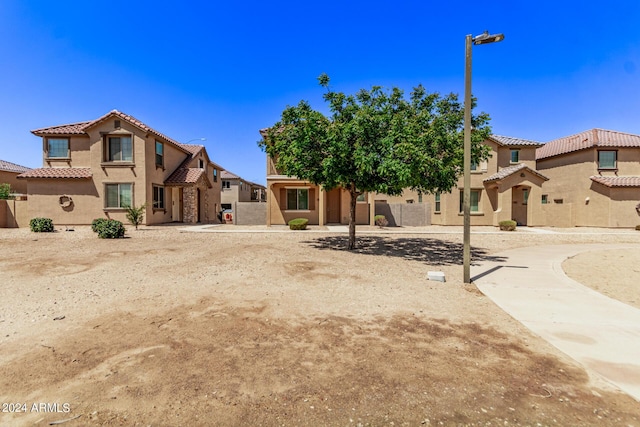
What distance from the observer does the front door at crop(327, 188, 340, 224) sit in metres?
24.6

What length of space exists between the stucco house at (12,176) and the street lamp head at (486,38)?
40.9 m

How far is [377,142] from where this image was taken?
1084 centimetres

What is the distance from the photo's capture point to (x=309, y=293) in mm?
6566

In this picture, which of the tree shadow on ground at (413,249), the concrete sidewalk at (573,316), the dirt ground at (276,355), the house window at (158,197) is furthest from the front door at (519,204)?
the house window at (158,197)

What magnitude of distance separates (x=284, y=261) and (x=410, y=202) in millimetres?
19719

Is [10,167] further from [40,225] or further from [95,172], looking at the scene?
[40,225]

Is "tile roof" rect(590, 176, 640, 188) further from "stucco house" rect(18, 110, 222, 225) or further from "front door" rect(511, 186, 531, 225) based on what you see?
"stucco house" rect(18, 110, 222, 225)

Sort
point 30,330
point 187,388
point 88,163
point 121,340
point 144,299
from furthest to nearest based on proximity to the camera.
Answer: point 88,163 → point 144,299 → point 30,330 → point 121,340 → point 187,388

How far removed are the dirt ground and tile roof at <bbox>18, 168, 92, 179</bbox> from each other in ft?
52.0

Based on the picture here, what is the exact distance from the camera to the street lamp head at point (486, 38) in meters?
6.87

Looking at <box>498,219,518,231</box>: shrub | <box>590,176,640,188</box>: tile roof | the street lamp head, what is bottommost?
<box>498,219,518,231</box>: shrub

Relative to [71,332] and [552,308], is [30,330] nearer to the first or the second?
[71,332]

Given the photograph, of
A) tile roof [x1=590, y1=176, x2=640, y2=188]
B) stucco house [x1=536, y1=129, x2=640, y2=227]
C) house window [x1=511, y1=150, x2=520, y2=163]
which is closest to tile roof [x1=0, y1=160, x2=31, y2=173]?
house window [x1=511, y1=150, x2=520, y2=163]

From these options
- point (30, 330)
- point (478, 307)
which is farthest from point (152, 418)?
point (478, 307)
